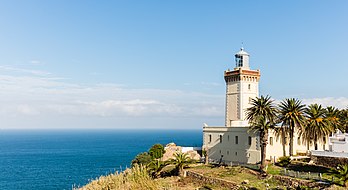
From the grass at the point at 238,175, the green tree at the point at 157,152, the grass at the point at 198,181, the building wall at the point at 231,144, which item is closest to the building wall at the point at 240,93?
the building wall at the point at 231,144

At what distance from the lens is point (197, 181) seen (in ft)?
129

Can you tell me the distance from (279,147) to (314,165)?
24.7ft

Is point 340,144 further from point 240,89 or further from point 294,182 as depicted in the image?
point 240,89

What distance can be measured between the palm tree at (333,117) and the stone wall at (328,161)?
24.0 ft

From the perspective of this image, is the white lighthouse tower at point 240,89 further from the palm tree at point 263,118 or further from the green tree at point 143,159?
the green tree at point 143,159

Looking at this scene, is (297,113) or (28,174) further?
(28,174)

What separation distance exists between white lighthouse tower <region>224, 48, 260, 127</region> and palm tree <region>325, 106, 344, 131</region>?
1045 cm

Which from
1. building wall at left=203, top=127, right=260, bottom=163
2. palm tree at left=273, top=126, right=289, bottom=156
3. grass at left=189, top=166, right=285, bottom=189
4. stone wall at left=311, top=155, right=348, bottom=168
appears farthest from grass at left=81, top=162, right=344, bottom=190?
palm tree at left=273, top=126, right=289, bottom=156

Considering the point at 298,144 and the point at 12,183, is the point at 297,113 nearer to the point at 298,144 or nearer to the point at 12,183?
the point at 298,144

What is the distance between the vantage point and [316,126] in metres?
40.3

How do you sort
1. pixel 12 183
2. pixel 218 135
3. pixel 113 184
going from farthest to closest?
1. pixel 12 183
2. pixel 218 135
3. pixel 113 184

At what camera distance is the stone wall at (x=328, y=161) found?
3418cm

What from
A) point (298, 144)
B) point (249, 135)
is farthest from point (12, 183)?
point (298, 144)

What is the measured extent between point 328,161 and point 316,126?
5618 millimetres
